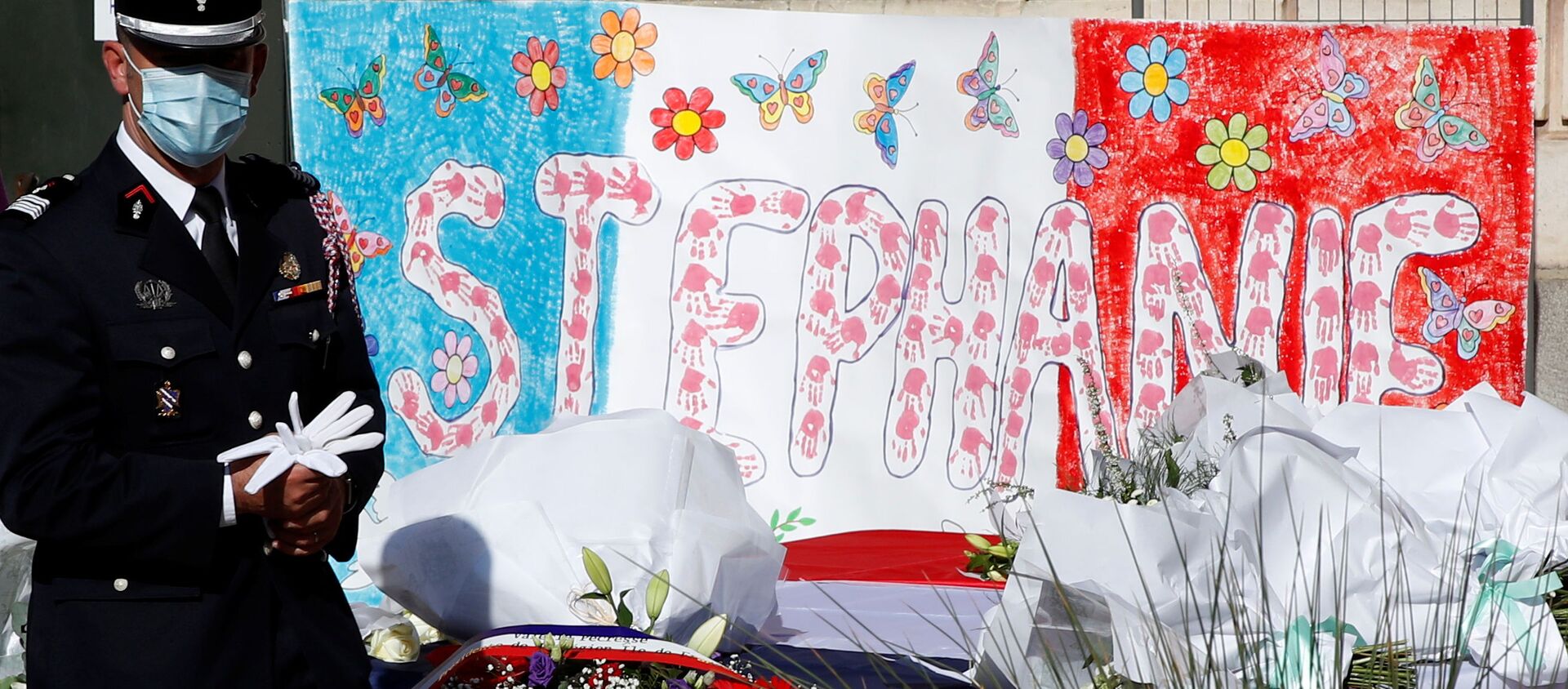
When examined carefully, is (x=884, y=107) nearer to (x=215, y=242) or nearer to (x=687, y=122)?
(x=687, y=122)

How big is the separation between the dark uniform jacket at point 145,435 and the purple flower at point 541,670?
42 centimetres

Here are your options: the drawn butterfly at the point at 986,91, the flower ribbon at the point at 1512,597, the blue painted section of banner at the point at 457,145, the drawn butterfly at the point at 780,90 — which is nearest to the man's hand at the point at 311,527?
the flower ribbon at the point at 1512,597

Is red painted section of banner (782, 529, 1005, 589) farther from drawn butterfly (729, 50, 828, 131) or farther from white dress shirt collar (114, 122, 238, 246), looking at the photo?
white dress shirt collar (114, 122, 238, 246)

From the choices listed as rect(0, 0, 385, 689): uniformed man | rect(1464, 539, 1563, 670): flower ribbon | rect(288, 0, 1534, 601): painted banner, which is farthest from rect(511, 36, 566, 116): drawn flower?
rect(1464, 539, 1563, 670): flower ribbon

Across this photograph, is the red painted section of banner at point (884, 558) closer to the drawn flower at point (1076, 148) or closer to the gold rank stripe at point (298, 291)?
the drawn flower at point (1076, 148)

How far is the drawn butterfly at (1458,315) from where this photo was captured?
4.97m

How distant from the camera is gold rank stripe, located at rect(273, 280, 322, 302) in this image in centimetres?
Result: 196

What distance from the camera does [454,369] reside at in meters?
4.62

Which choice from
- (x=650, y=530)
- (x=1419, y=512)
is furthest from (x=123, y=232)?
(x=1419, y=512)

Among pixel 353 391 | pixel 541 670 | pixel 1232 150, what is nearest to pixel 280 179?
pixel 353 391

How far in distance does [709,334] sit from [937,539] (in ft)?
3.01

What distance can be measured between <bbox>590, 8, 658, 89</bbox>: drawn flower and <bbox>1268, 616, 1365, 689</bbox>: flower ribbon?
9.54ft

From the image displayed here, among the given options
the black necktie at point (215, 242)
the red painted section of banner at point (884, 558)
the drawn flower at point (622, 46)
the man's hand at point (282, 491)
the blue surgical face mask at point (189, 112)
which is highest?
the drawn flower at point (622, 46)

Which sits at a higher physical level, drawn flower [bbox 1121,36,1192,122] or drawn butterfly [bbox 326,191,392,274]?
drawn flower [bbox 1121,36,1192,122]
